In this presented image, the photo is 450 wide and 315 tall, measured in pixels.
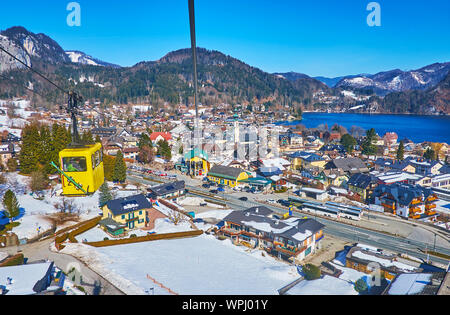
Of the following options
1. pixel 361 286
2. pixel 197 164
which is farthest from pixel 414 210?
pixel 197 164

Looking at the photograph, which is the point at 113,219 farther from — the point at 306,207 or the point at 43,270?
the point at 306,207

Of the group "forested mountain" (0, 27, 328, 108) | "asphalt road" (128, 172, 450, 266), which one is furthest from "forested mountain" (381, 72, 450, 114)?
"asphalt road" (128, 172, 450, 266)

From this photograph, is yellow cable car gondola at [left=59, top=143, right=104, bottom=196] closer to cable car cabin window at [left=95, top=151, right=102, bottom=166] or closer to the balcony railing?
cable car cabin window at [left=95, top=151, right=102, bottom=166]

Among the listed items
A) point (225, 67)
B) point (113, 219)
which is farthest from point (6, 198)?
point (225, 67)

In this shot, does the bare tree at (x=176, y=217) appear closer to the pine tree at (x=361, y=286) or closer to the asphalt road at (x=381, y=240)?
the asphalt road at (x=381, y=240)

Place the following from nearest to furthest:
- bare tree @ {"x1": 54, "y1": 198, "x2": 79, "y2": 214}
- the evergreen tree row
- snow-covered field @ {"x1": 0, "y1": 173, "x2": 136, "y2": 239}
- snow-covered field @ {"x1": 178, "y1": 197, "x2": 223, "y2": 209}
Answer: snow-covered field @ {"x1": 0, "y1": 173, "x2": 136, "y2": 239}, bare tree @ {"x1": 54, "y1": 198, "x2": 79, "y2": 214}, snow-covered field @ {"x1": 178, "y1": 197, "x2": 223, "y2": 209}, the evergreen tree row
